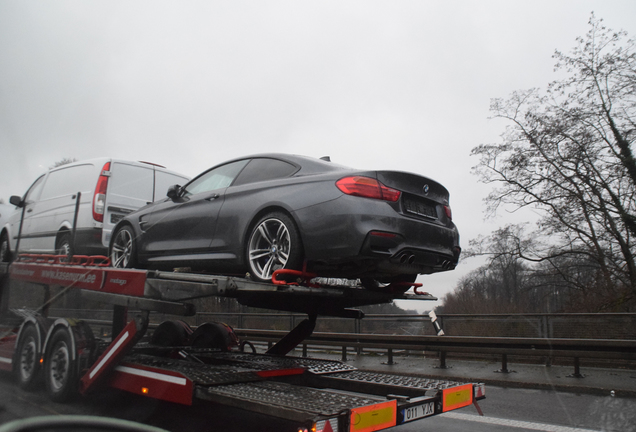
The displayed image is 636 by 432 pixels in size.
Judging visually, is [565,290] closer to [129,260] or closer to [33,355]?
[129,260]

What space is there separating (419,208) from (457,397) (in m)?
1.58

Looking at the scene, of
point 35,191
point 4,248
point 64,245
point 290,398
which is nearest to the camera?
point 290,398

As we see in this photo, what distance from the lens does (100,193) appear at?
6223mm

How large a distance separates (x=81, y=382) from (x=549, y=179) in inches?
615

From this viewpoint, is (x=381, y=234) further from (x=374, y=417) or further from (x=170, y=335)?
(x=170, y=335)

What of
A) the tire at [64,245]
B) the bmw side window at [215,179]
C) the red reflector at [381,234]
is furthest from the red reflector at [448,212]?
the tire at [64,245]

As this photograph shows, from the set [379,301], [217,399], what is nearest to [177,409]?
[217,399]

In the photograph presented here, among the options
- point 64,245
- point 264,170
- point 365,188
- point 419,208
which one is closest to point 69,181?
point 64,245

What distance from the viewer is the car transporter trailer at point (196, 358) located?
3193mm

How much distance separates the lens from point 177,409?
429 centimetres

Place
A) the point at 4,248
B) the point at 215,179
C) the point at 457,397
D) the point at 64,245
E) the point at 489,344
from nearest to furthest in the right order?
1. the point at 457,397
2. the point at 215,179
3. the point at 64,245
4. the point at 4,248
5. the point at 489,344

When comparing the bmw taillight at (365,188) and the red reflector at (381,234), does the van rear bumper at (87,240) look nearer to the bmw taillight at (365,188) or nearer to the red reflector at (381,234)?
the bmw taillight at (365,188)

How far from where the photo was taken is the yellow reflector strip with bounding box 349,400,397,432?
111 inches

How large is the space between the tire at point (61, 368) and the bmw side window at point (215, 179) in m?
1.95
